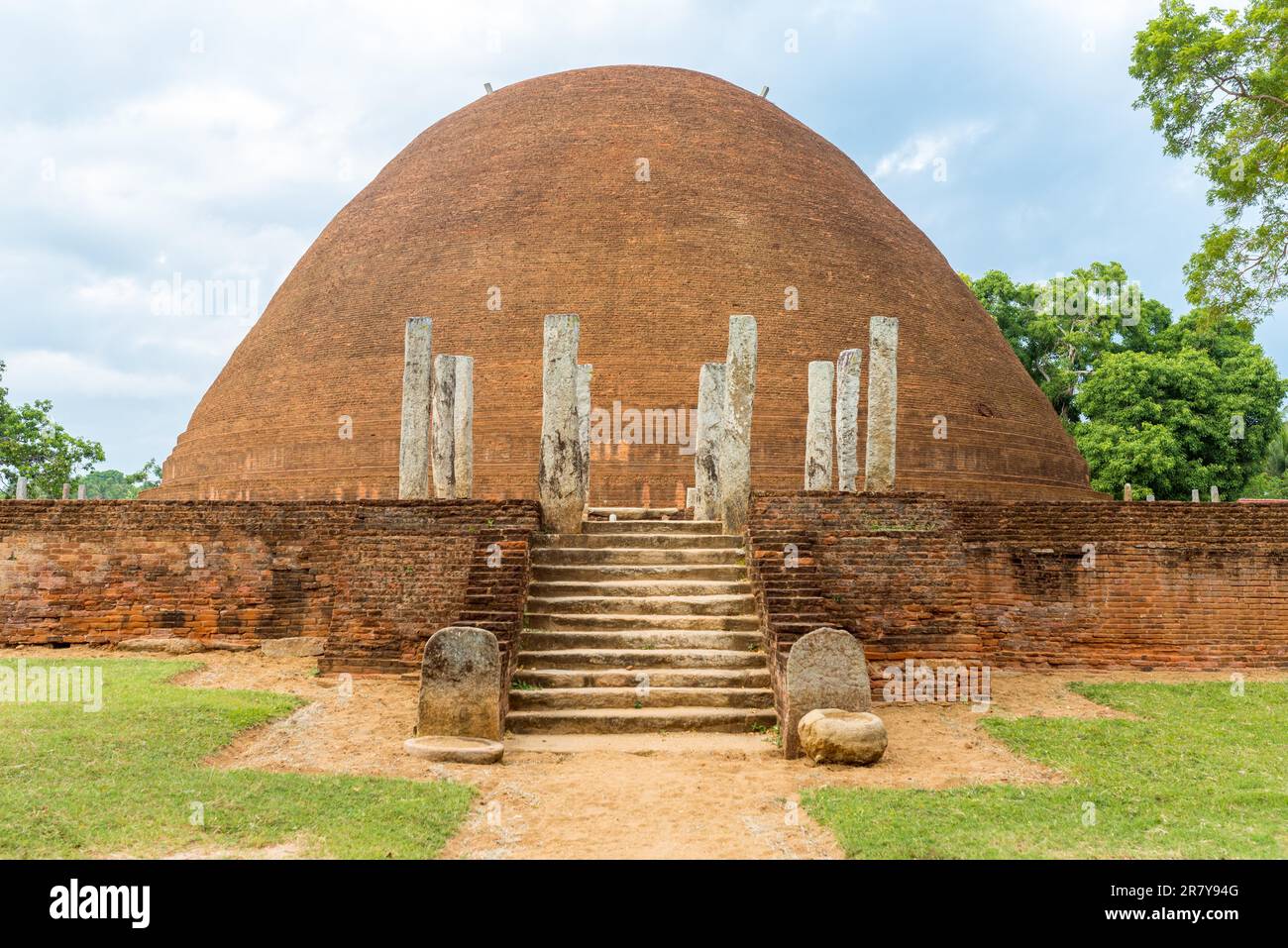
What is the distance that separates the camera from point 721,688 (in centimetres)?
612

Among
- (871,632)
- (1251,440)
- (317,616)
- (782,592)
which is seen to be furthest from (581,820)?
(1251,440)

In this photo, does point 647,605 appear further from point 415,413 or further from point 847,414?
point 847,414

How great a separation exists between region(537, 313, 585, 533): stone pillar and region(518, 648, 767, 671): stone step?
178 cm

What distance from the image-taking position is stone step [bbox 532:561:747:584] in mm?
7297

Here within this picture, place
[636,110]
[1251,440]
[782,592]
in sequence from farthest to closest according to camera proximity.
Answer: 1. [1251,440]
2. [636,110]
3. [782,592]

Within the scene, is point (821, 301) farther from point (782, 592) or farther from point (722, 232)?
point (782, 592)

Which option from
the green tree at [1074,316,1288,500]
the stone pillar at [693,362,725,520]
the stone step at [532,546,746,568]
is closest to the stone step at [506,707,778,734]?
the stone step at [532,546,746,568]

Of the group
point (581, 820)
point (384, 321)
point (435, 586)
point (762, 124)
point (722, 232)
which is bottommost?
point (581, 820)

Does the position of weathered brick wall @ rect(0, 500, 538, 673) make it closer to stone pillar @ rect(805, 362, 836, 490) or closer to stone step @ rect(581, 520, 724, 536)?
stone step @ rect(581, 520, 724, 536)

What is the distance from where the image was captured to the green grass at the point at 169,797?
3.62 metres

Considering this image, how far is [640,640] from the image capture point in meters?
6.51

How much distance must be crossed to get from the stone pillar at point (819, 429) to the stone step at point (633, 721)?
4.31m

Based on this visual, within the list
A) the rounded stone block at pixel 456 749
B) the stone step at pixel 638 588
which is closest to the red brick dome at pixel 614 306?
the stone step at pixel 638 588

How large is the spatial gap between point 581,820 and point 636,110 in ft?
54.5
